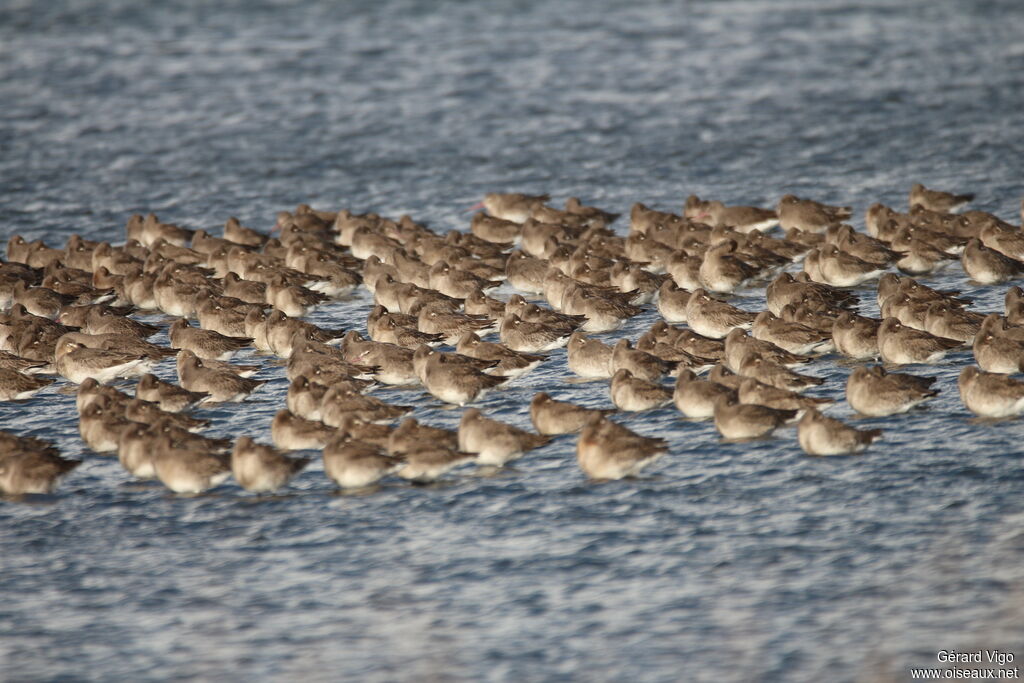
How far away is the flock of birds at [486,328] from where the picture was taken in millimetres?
15711

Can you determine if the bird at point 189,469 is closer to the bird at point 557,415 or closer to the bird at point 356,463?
the bird at point 356,463

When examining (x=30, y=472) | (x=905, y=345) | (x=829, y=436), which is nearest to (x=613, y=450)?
(x=829, y=436)

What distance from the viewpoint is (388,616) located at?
13008 mm

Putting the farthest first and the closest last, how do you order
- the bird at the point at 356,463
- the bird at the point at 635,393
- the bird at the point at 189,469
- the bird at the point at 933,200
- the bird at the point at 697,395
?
the bird at the point at 933,200
the bird at the point at 635,393
the bird at the point at 697,395
the bird at the point at 189,469
the bird at the point at 356,463

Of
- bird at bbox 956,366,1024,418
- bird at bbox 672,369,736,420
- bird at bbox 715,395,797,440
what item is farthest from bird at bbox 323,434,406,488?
bird at bbox 956,366,1024,418

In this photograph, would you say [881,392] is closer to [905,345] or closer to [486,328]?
[905,345]

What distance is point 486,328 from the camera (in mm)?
20484

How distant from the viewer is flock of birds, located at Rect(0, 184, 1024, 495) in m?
15.7

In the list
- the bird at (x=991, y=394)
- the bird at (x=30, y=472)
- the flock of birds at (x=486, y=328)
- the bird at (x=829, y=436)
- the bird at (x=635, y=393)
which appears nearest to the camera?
the bird at (x=829, y=436)

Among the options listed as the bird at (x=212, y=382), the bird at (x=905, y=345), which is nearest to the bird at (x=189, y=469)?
the bird at (x=212, y=382)

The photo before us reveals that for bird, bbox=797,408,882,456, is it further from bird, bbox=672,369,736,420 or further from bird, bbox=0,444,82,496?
bird, bbox=0,444,82,496

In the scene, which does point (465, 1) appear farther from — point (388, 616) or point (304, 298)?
point (388, 616)

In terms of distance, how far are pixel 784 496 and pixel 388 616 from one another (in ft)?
15.1

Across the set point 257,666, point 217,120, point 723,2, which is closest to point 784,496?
point 257,666
